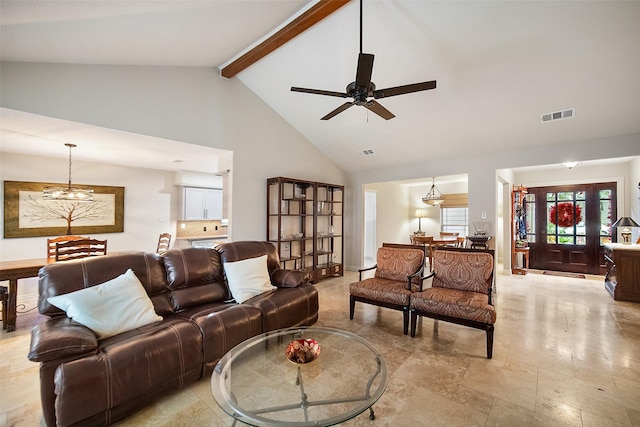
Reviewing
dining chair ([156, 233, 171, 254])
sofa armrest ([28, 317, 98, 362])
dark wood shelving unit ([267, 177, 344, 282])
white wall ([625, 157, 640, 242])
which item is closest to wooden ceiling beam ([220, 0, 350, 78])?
dark wood shelving unit ([267, 177, 344, 282])

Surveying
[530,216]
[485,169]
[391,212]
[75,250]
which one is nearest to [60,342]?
[75,250]

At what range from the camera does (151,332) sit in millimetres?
2025

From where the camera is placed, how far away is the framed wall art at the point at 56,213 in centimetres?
453

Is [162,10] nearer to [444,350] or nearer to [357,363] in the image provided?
[357,363]

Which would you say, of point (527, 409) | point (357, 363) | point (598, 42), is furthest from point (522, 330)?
point (598, 42)

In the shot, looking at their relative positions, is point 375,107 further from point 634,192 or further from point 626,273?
point 634,192

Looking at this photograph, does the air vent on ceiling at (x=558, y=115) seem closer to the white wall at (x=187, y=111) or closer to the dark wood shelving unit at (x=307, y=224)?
the dark wood shelving unit at (x=307, y=224)

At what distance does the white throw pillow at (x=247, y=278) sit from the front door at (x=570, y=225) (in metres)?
7.25

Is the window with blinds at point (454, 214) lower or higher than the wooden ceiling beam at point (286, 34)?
lower

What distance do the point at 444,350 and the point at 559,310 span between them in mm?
2417

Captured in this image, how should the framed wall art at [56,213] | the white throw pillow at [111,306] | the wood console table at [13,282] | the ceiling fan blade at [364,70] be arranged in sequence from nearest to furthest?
the white throw pillow at [111,306] < the ceiling fan blade at [364,70] < the wood console table at [13,282] < the framed wall art at [56,213]

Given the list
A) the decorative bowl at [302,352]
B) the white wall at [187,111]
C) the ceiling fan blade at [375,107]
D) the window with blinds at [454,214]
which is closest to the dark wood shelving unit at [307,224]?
the white wall at [187,111]

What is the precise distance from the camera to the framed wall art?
4531 millimetres

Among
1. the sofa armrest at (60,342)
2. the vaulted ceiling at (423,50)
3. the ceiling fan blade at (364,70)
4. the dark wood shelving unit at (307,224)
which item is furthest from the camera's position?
the dark wood shelving unit at (307,224)
